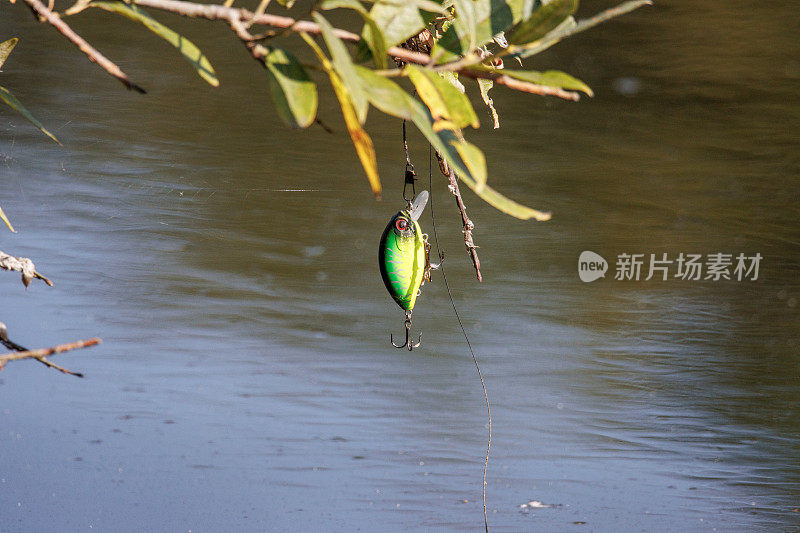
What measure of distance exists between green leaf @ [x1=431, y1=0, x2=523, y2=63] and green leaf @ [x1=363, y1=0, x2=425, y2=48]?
1cm

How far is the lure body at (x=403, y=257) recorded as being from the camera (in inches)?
33.6

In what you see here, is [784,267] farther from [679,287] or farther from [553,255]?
[553,255]

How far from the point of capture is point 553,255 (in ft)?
5.64

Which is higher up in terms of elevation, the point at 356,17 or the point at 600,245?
the point at 356,17

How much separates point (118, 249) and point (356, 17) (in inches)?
51.8

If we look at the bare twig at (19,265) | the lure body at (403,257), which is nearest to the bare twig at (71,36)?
the bare twig at (19,265)

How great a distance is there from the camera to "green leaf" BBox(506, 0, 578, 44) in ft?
0.69

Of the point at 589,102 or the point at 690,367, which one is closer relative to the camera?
the point at 690,367

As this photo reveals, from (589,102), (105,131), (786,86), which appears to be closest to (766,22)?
(786,86)

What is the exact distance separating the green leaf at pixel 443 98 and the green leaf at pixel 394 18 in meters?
0.01

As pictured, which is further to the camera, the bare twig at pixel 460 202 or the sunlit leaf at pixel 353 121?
the bare twig at pixel 460 202

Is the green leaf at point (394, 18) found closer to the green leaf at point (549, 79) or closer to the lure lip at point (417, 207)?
the green leaf at point (549, 79)

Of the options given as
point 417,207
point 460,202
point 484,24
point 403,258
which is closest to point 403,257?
point 403,258

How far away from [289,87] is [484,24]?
60 mm
